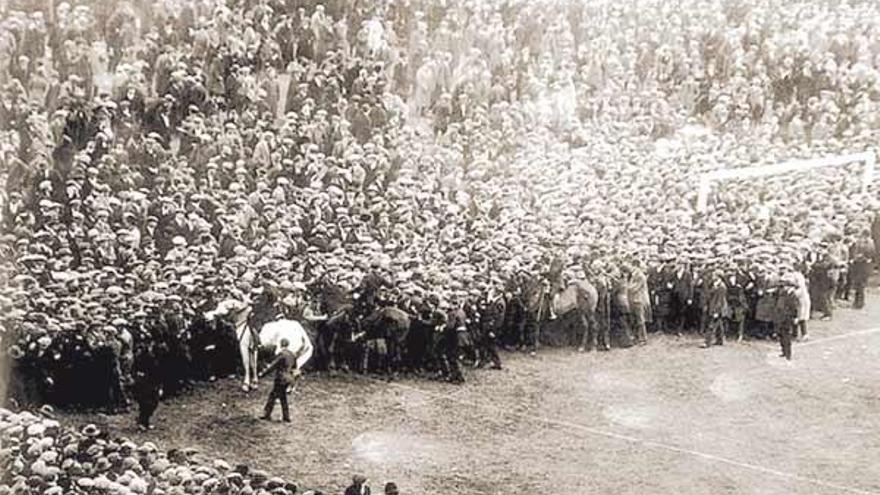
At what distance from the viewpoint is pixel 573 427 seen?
12930 millimetres

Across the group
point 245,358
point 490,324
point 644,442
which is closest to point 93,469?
point 245,358

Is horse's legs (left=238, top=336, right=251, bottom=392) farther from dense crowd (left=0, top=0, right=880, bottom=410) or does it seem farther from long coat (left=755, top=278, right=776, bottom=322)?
long coat (left=755, top=278, right=776, bottom=322)

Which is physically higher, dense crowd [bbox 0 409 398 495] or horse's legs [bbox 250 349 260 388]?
horse's legs [bbox 250 349 260 388]

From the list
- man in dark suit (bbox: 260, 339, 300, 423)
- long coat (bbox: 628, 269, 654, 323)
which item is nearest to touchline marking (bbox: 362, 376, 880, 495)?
man in dark suit (bbox: 260, 339, 300, 423)

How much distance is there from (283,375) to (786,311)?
5923 mm

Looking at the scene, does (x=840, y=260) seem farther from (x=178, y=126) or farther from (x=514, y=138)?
(x=178, y=126)

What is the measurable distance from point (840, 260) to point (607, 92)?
4525mm

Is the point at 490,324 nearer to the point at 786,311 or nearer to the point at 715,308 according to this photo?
the point at 715,308

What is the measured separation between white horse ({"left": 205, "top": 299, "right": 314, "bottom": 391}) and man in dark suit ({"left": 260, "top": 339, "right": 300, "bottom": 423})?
0.36 m

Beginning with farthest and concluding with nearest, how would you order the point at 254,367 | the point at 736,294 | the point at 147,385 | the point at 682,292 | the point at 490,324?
the point at 682,292, the point at 736,294, the point at 490,324, the point at 254,367, the point at 147,385

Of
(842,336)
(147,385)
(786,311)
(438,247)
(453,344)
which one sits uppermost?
(438,247)

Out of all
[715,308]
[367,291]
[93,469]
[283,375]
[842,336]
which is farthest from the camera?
[842,336]

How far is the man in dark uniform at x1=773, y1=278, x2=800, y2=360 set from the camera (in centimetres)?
1509

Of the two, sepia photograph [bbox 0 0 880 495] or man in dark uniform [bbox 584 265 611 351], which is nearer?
sepia photograph [bbox 0 0 880 495]
